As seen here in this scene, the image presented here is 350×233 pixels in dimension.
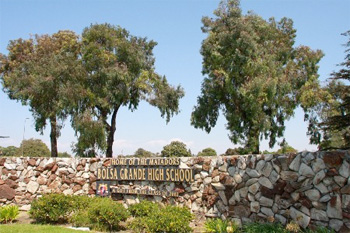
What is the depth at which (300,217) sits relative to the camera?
810cm

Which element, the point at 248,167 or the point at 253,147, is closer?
the point at 248,167

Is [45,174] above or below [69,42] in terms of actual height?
below

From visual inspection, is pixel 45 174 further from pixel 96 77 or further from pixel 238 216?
pixel 96 77

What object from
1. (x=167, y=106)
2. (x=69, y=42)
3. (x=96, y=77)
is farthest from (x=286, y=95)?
(x=69, y=42)

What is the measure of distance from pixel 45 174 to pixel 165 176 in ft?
15.7

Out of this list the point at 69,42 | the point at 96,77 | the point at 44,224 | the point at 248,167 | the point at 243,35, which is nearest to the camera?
the point at 248,167

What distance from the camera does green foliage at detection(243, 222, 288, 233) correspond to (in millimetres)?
8070

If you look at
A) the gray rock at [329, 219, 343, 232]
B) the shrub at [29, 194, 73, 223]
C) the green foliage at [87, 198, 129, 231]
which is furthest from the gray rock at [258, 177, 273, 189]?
the shrub at [29, 194, 73, 223]

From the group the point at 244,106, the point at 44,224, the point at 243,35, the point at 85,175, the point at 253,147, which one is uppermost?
the point at 243,35

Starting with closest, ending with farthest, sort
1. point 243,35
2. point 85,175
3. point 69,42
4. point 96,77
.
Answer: point 85,175
point 243,35
point 96,77
point 69,42

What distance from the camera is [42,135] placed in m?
26.4

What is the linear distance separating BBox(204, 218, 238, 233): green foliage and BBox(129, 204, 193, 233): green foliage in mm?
510

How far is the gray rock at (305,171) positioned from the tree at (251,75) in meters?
13.4

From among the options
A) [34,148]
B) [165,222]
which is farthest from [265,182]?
[34,148]
